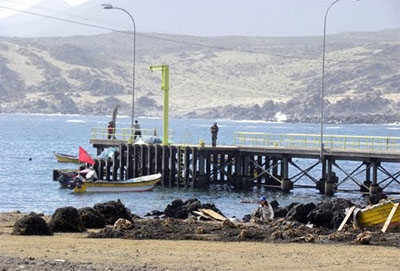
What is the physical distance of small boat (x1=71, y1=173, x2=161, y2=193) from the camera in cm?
5384

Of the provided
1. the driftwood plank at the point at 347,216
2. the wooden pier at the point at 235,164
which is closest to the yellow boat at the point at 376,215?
the driftwood plank at the point at 347,216

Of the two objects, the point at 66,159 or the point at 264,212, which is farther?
the point at 66,159

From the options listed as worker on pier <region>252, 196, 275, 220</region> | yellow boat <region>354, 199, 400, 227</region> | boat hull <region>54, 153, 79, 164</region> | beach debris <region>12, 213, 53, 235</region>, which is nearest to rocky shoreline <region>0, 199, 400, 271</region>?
beach debris <region>12, 213, 53, 235</region>

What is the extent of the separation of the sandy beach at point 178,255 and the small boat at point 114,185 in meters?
25.3

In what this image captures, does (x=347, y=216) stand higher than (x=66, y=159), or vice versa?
(x=347, y=216)

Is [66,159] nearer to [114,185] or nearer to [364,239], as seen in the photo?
[114,185]

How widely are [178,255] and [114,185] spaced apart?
97.4 ft

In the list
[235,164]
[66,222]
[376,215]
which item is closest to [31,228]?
[66,222]

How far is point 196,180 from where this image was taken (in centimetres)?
5716

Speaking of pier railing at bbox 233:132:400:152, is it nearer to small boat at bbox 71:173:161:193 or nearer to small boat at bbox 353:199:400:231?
small boat at bbox 71:173:161:193

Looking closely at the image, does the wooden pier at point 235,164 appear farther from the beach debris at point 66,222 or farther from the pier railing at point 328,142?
the beach debris at point 66,222

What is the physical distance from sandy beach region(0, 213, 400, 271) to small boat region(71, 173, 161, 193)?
25.3 metres

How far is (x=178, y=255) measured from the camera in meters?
24.6

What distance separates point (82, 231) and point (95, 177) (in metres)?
25.2
